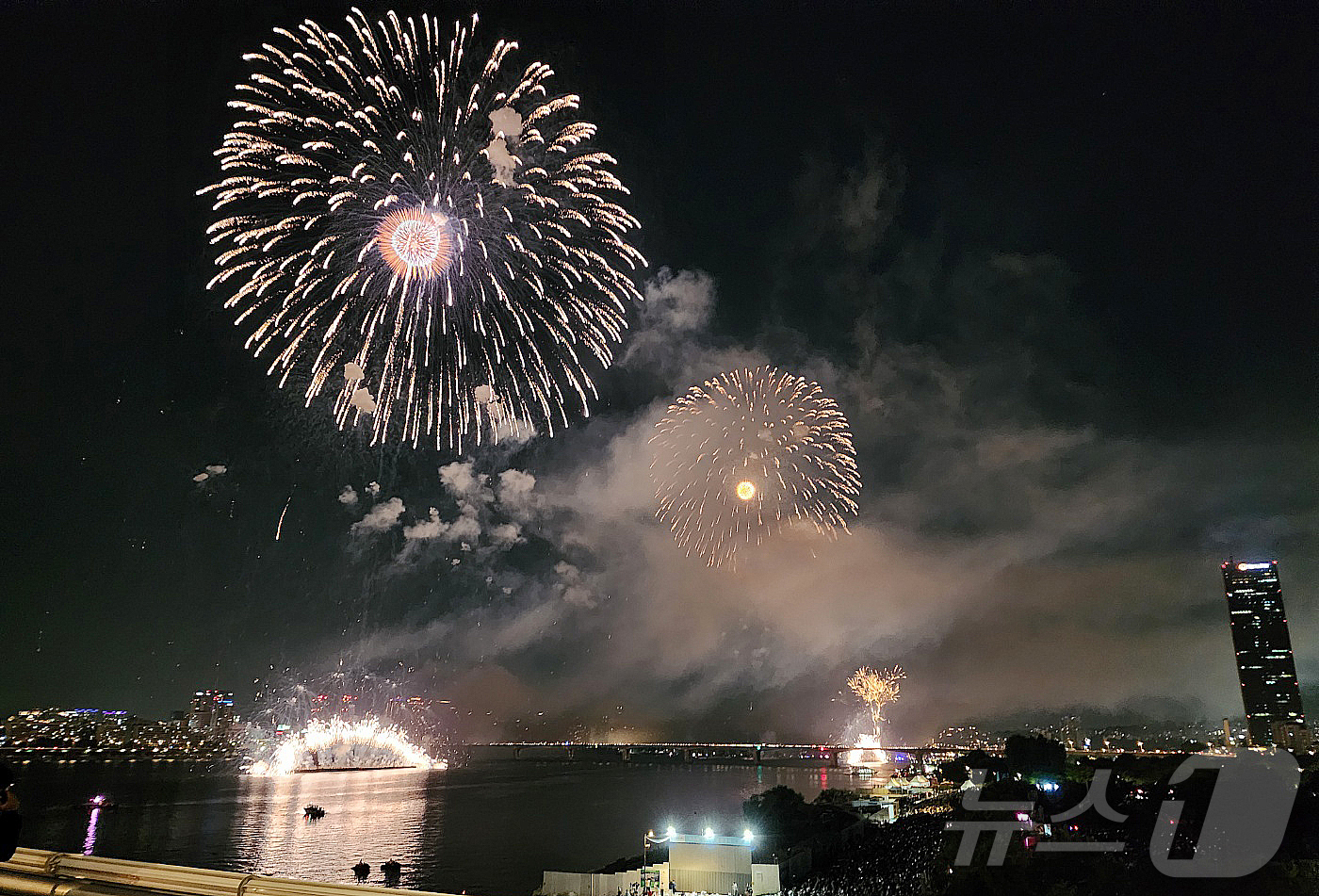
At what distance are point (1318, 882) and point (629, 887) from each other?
21.4 m

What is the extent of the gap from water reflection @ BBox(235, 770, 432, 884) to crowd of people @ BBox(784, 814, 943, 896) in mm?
19562

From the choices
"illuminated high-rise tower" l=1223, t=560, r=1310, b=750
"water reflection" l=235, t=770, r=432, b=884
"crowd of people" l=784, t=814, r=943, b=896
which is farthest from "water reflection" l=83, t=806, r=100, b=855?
"illuminated high-rise tower" l=1223, t=560, r=1310, b=750

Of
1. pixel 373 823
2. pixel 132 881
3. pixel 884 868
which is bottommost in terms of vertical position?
pixel 373 823

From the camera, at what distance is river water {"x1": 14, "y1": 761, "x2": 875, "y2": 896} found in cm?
5359

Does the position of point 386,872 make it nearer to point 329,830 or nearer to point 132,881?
point 329,830

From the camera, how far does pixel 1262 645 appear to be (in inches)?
5507

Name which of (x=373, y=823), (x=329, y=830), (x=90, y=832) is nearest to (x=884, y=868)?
(x=329, y=830)

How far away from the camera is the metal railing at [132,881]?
10.6 ft

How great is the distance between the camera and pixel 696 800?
111500 mm

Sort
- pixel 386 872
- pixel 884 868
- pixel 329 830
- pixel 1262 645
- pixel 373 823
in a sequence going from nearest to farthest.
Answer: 1. pixel 884 868
2. pixel 386 872
3. pixel 329 830
4. pixel 373 823
5. pixel 1262 645

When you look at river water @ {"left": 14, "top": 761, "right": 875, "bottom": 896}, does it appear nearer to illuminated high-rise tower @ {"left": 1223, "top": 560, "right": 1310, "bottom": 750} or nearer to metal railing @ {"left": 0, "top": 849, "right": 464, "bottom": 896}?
metal railing @ {"left": 0, "top": 849, "right": 464, "bottom": 896}

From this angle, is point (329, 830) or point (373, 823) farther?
point (373, 823)

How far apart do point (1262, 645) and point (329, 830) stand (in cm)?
15673

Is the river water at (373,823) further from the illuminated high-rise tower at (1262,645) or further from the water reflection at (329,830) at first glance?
the illuminated high-rise tower at (1262,645)
